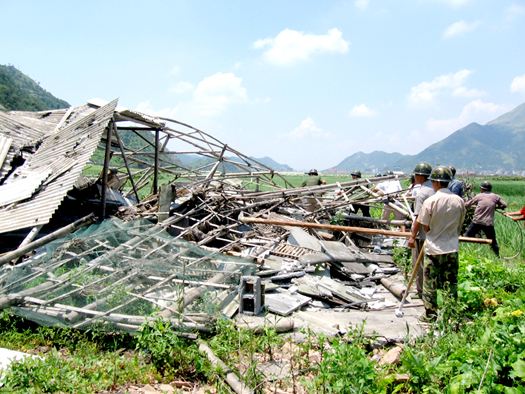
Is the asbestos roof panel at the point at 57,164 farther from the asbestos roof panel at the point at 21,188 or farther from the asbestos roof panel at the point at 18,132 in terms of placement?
the asbestos roof panel at the point at 18,132

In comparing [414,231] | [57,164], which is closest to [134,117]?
[57,164]

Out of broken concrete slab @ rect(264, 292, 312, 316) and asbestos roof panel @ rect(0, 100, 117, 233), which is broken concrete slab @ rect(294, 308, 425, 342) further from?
asbestos roof panel @ rect(0, 100, 117, 233)

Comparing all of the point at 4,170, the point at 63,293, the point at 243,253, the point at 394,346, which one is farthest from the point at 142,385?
the point at 4,170

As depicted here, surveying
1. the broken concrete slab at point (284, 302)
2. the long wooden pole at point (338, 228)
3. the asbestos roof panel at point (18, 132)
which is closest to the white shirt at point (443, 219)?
the long wooden pole at point (338, 228)

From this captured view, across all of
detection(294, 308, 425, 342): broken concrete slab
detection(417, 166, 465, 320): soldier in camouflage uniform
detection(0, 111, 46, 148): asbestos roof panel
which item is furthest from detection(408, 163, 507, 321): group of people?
detection(0, 111, 46, 148): asbestos roof panel

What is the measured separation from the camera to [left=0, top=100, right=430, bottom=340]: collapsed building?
17.4 feet

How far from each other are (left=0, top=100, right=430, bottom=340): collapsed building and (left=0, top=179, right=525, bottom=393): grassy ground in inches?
11.2

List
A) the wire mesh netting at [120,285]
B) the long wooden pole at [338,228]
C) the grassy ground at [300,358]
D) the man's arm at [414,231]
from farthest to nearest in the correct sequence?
the long wooden pole at [338,228] < the man's arm at [414,231] < the wire mesh netting at [120,285] < the grassy ground at [300,358]

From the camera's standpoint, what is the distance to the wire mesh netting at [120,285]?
497cm

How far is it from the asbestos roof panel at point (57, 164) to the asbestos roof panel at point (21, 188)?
5.6 inches

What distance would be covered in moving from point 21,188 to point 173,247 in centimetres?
454

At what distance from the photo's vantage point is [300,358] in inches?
174

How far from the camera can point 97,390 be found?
383 centimetres

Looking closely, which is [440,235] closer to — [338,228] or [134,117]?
[338,228]
